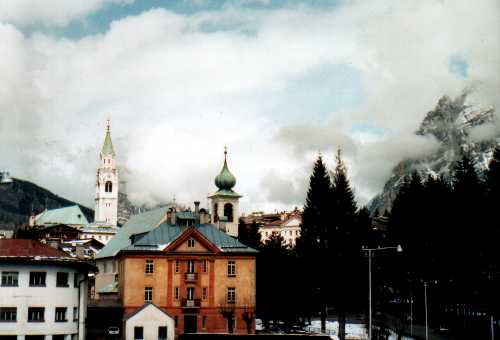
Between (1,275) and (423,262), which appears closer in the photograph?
(1,275)

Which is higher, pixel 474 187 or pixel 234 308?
pixel 474 187

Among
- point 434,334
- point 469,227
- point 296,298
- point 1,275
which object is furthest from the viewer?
point 296,298

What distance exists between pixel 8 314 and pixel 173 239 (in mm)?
27241

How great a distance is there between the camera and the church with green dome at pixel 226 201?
136825 millimetres

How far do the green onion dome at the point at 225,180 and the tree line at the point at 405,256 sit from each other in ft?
120

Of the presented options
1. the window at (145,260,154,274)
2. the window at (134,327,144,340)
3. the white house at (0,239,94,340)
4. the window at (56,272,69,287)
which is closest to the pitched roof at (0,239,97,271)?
the white house at (0,239,94,340)

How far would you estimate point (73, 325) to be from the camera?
243ft

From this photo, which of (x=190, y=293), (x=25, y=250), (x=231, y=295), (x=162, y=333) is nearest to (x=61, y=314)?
(x=25, y=250)

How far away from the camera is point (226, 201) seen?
138m

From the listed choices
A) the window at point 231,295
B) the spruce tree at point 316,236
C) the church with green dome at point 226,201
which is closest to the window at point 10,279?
the window at point 231,295

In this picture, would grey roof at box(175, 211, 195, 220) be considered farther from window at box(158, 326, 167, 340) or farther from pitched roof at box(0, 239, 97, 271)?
pitched roof at box(0, 239, 97, 271)

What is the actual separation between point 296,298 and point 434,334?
17277 millimetres

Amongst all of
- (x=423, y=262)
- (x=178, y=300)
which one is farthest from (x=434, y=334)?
(x=178, y=300)

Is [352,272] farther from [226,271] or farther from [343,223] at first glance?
[226,271]
